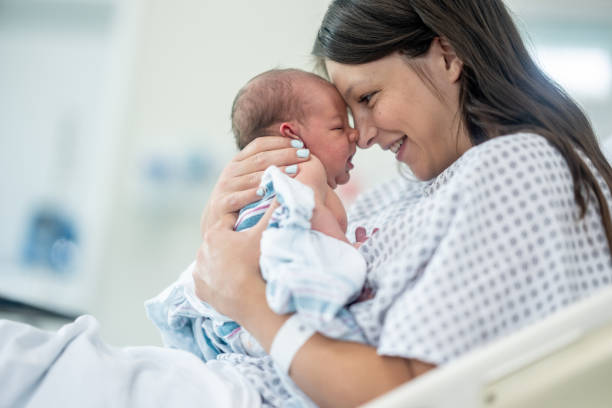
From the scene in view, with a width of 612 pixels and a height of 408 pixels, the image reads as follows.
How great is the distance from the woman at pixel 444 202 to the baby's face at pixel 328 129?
0.03 meters

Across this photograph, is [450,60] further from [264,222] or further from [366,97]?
[264,222]

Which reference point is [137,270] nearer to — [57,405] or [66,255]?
[66,255]

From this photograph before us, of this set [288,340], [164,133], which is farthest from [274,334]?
[164,133]

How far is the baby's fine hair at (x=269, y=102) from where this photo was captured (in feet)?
4.29

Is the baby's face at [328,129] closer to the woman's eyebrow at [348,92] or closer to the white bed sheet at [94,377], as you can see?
the woman's eyebrow at [348,92]

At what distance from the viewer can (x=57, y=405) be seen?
90 centimetres

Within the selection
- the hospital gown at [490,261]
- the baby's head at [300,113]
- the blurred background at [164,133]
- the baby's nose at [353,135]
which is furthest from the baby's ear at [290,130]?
the blurred background at [164,133]

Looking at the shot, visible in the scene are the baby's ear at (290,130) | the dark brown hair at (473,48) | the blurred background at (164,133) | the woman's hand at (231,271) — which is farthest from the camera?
the blurred background at (164,133)

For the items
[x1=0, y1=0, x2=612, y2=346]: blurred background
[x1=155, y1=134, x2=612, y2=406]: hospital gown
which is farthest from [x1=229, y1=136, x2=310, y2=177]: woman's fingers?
[x1=0, y1=0, x2=612, y2=346]: blurred background

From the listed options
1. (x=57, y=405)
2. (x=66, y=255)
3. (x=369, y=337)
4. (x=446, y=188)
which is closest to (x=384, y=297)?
(x=369, y=337)

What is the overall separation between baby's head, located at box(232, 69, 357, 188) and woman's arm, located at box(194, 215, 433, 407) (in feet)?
0.93

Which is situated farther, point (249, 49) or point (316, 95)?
point (249, 49)

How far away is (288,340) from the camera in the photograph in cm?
91

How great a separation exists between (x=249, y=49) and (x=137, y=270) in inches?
51.7
